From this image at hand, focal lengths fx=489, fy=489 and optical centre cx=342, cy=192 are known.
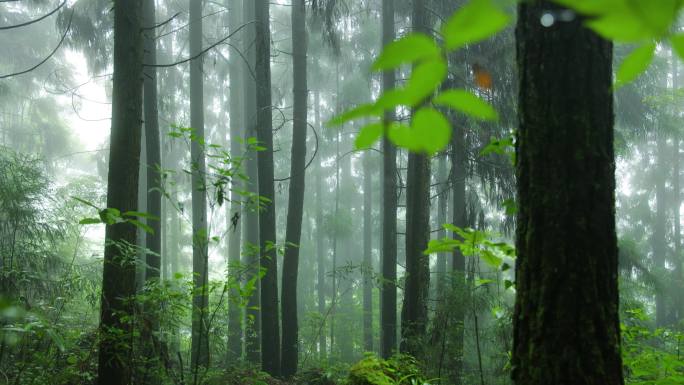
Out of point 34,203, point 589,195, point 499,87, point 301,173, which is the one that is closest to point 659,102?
point 499,87

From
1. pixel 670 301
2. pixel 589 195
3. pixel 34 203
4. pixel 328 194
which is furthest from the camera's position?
pixel 328 194

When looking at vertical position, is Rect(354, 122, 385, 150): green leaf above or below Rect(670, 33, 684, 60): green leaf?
below

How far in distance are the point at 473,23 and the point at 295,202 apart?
8770 millimetres

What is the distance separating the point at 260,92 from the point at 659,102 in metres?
10.5

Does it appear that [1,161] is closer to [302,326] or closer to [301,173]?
[301,173]

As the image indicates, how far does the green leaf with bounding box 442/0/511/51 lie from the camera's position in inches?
18.5

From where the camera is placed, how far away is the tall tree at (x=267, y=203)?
7.95m

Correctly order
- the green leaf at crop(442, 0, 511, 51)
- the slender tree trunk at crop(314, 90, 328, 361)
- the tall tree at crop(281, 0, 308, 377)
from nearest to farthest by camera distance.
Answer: the green leaf at crop(442, 0, 511, 51), the tall tree at crop(281, 0, 308, 377), the slender tree trunk at crop(314, 90, 328, 361)

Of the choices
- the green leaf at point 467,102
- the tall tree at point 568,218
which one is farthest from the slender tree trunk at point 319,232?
the green leaf at point 467,102

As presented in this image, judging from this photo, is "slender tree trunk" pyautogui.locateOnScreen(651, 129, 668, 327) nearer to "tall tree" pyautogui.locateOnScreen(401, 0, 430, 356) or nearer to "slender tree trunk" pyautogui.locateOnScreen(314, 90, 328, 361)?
"slender tree trunk" pyautogui.locateOnScreen(314, 90, 328, 361)

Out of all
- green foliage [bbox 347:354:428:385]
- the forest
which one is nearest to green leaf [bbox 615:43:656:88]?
the forest

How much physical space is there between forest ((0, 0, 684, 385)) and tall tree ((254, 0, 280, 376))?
0.04 metres

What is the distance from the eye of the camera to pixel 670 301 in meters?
20.1

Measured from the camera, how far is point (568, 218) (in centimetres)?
160
